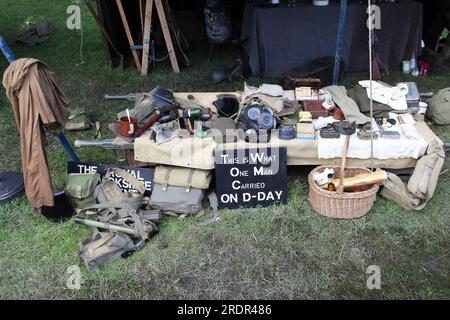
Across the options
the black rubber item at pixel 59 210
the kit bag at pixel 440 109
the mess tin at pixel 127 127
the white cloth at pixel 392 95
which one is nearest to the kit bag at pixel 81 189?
the black rubber item at pixel 59 210

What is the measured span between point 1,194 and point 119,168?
4.01 feet

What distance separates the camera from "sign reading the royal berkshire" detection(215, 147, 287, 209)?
425 centimetres

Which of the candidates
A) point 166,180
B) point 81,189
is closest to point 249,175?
point 166,180

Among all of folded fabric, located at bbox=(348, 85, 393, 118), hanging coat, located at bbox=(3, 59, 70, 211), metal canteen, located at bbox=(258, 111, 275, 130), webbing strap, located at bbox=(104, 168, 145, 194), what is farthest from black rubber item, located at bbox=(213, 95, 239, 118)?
hanging coat, located at bbox=(3, 59, 70, 211)

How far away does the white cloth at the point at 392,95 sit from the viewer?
16.1ft

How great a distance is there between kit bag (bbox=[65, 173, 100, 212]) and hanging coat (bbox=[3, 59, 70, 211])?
0.81 ft

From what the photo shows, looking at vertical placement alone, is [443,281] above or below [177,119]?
below

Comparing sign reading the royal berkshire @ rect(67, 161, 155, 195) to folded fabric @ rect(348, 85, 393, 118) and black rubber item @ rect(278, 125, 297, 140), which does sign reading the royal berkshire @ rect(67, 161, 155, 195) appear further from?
folded fabric @ rect(348, 85, 393, 118)

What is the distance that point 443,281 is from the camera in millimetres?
3578

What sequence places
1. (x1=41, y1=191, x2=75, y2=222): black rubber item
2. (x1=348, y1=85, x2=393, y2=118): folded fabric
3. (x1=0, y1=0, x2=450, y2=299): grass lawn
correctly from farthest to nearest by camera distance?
(x1=348, y1=85, x2=393, y2=118): folded fabric < (x1=41, y1=191, x2=75, y2=222): black rubber item < (x1=0, y1=0, x2=450, y2=299): grass lawn

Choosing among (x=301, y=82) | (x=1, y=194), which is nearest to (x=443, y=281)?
(x=301, y=82)

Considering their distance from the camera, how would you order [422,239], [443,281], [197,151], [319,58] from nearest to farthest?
[443,281] < [422,239] < [197,151] < [319,58]

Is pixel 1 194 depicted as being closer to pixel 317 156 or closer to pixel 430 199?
pixel 317 156

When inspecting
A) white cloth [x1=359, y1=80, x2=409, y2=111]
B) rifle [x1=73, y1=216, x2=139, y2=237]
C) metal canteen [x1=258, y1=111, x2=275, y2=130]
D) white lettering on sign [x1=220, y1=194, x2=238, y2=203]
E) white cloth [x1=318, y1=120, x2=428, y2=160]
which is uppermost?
metal canteen [x1=258, y1=111, x2=275, y2=130]
